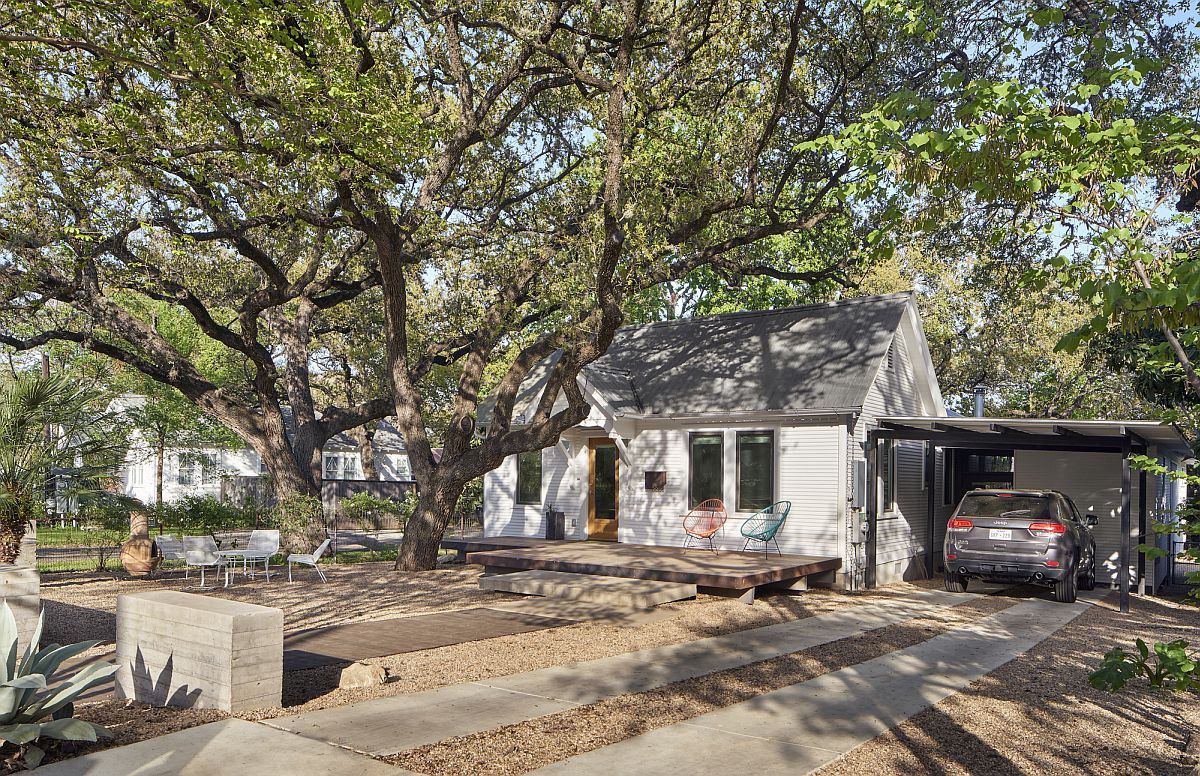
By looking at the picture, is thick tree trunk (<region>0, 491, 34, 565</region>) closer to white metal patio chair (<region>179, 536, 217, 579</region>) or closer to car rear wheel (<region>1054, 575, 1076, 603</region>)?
white metal patio chair (<region>179, 536, 217, 579</region>)

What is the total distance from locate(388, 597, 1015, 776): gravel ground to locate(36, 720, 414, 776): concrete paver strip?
369mm

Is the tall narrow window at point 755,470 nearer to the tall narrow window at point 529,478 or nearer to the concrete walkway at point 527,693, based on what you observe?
the tall narrow window at point 529,478

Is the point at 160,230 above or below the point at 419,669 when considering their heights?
above

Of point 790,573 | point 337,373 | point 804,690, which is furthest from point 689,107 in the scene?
point 337,373

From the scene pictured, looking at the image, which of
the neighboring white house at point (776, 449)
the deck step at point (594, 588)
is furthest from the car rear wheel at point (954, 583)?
the deck step at point (594, 588)

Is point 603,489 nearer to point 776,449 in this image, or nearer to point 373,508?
point 776,449

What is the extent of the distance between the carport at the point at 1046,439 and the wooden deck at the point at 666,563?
2.15 metres

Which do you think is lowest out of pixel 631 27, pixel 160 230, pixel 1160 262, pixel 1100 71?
pixel 1160 262

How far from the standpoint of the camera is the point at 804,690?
8.30 m

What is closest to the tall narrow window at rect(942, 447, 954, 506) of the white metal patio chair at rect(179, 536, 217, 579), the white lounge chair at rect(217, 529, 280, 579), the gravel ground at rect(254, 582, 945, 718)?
the gravel ground at rect(254, 582, 945, 718)

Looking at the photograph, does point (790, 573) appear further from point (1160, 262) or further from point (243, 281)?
point (243, 281)

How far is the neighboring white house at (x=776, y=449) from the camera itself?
16703 mm

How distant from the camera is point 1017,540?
48.4ft

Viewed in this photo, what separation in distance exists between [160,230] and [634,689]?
13.7m
